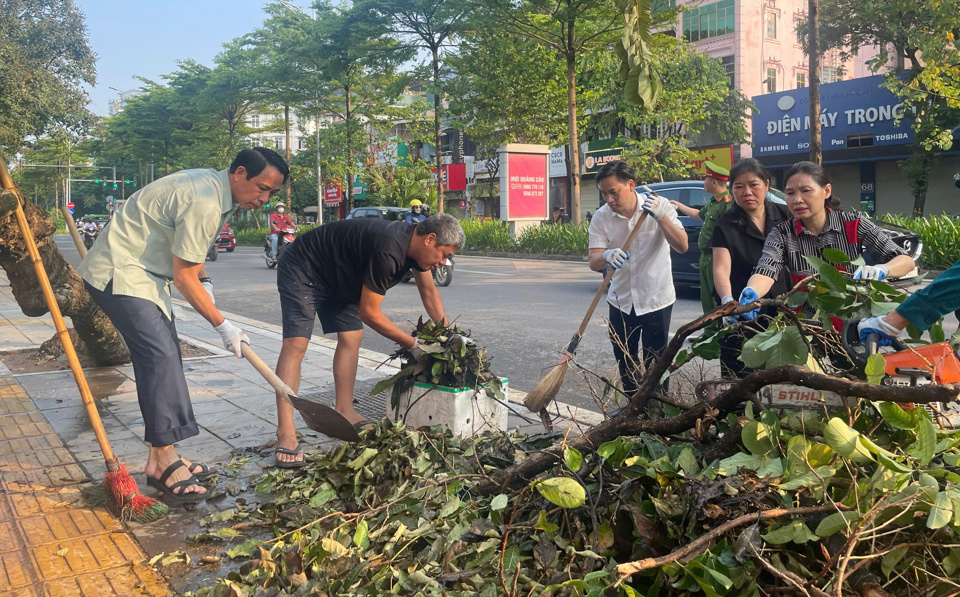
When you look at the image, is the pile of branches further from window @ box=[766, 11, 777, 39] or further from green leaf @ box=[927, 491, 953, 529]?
window @ box=[766, 11, 777, 39]

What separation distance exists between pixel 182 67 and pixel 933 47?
131ft

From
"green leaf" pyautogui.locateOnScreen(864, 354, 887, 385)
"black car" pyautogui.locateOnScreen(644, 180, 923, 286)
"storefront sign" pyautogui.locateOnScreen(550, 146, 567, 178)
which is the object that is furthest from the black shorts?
"storefront sign" pyautogui.locateOnScreen(550, 146, 567, 178)

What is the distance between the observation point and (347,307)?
4.51 meters

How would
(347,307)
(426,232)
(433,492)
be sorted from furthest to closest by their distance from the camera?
(347,307)
(426,232)
(433,492)

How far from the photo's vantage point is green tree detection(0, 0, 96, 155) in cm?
1658

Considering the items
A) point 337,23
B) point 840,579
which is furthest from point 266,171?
point 337,23

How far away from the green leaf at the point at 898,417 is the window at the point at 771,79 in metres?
32.0

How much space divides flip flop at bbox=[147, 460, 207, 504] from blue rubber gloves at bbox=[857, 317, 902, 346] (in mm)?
2843

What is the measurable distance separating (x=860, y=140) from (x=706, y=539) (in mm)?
25573

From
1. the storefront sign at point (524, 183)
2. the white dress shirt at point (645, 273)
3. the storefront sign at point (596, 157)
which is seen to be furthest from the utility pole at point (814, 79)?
the storefront sign at point (596, 157)

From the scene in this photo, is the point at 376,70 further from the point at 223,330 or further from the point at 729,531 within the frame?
the point at 729,531

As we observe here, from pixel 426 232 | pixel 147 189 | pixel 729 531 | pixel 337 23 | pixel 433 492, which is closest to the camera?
pixel 729 531

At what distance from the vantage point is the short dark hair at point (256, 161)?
3.70 metres

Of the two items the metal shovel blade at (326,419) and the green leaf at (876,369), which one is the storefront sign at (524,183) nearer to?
the metal shovel blade at (326,419)
